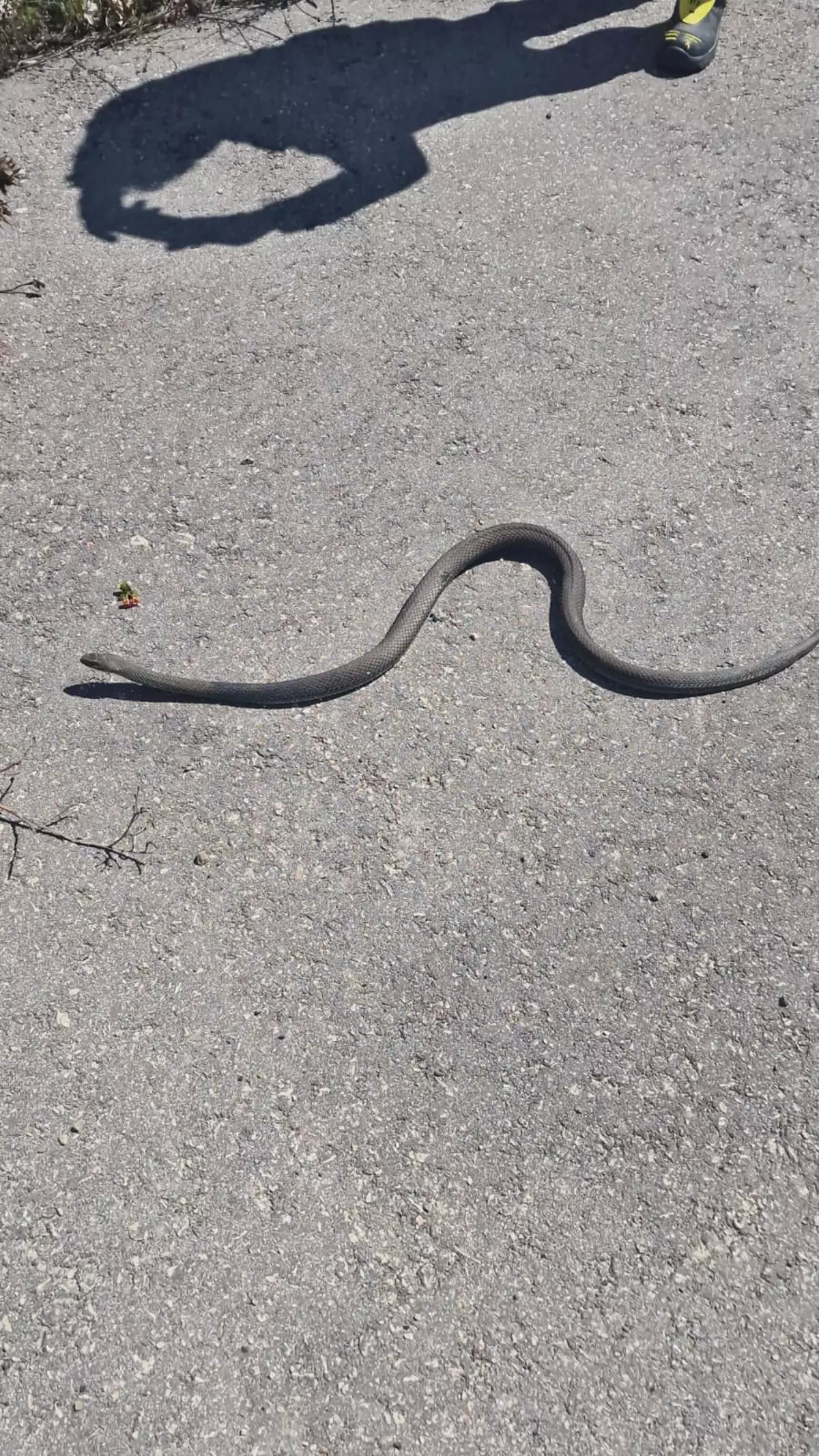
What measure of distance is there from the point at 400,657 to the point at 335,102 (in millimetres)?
4113

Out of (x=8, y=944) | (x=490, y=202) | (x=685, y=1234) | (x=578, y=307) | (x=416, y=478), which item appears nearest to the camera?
(x=685, y=1234)

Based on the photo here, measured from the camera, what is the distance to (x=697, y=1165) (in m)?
3.29

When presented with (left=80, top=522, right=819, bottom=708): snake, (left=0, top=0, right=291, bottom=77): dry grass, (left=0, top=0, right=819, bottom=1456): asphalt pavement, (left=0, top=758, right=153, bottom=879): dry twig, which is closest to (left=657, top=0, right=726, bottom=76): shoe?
(left=0, top=0, right=819, bottom=1456): asphalt pavement

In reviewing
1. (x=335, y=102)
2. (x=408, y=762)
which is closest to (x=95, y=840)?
(x=408, y=762)

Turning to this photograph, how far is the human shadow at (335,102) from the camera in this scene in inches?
245

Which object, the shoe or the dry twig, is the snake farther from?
the shoe

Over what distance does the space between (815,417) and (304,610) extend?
2.64 meters

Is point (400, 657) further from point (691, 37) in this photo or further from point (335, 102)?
point (691, 37)

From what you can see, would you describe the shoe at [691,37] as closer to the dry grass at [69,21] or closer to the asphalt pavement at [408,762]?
the asphalt pavement at [408,762]

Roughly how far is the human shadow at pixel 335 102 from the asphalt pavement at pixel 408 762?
0.11 ft

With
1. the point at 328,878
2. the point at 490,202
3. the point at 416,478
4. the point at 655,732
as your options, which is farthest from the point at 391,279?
the point at 328,878

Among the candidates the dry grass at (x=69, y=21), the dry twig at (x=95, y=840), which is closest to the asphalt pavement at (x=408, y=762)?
the dry twig at (x=95, y=840)

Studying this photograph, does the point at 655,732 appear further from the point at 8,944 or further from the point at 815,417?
the point at 8,944

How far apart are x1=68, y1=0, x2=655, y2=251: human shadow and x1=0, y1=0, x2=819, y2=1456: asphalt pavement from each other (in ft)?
0.11
